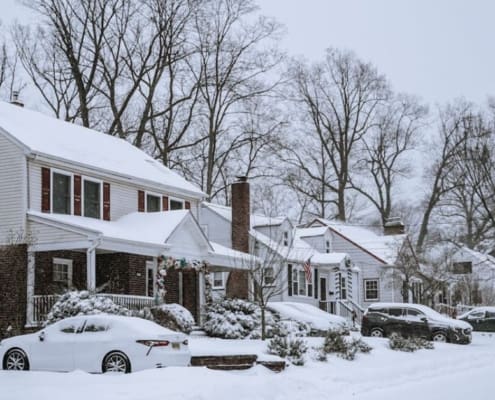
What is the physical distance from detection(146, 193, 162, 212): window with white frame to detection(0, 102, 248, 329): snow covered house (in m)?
0.04

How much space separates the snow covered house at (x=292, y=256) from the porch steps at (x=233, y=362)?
19216 millimetres

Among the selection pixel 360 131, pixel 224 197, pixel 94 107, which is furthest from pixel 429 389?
pixel 360 131

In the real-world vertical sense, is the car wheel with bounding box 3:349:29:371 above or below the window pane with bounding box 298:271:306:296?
below

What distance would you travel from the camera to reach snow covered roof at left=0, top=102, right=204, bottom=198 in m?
27.6

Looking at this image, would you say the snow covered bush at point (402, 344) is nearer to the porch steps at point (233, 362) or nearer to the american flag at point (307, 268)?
the porch steps at point (233, 362)

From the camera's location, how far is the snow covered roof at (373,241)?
49.7 metres

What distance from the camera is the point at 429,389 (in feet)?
56.3

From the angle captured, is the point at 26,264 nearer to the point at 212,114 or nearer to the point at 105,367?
the point at 105,367

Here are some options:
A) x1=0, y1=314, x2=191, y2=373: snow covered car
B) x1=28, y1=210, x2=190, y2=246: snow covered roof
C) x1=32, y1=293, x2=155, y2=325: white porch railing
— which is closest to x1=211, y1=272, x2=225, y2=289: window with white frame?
x1=28, y1=210, x2=190, y2=246: snow covered roof

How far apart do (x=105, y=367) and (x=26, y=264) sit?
956cm

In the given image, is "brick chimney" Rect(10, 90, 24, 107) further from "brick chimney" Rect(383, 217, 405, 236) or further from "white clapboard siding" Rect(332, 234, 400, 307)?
"brick chimney" Rect(383, 217, 405, 236)

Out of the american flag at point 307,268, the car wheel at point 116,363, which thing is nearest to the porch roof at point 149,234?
the car wheel at point 116,363

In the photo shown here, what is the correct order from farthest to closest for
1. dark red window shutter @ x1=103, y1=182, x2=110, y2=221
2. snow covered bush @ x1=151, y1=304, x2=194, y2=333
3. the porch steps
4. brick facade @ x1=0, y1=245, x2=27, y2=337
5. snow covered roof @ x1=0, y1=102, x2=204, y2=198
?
dark red window shutter @ x1=103, y1=182, x2=110, y2=221 → snow covered roof @ x1=0, y1=102, x2=204, y2=198 → snow covered bush @ x1=151, y1=304, x2=194, y2=333 → brick facade @ x1=0, y1=245, x2=27, y2=337 → the porch steps

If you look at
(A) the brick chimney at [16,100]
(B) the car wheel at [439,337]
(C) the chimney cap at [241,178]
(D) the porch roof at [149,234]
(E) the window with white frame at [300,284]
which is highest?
(A) the brick chimney at [16,100]
